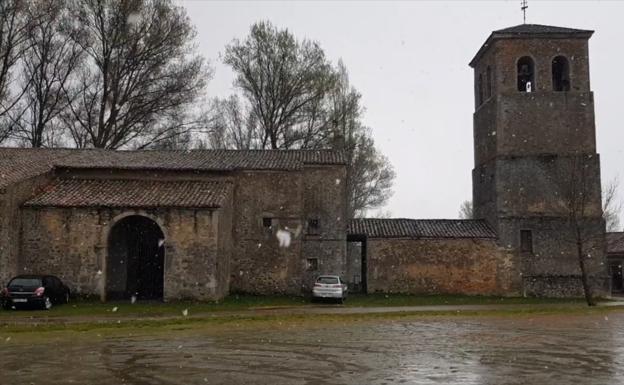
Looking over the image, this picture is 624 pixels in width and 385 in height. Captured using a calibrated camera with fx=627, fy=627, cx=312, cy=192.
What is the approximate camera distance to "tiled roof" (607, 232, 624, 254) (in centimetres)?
4300

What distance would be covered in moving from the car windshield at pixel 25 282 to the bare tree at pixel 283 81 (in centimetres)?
2167

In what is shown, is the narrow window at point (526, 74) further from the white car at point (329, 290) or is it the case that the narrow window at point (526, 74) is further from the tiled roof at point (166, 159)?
the white car at point (329, 290)

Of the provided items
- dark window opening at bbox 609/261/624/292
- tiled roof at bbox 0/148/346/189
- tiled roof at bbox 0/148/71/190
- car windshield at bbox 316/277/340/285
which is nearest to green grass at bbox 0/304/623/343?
car windshield at bbox 316/277/340/285

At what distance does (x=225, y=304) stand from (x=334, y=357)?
14.1 meters

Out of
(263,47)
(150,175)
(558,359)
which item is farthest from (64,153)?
(558,359)

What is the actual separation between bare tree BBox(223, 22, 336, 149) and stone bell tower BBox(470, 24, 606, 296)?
1235cm

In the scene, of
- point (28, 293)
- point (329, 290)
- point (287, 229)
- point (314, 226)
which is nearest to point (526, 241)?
point (314, 226)

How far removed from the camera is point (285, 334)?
49.9 feet

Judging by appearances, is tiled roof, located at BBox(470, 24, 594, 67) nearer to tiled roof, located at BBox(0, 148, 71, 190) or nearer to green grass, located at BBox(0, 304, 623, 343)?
green grass, located at BBox(0, 304, 623, 343)

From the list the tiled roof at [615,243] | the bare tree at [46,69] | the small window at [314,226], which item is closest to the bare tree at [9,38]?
the bare tree at [46,69]

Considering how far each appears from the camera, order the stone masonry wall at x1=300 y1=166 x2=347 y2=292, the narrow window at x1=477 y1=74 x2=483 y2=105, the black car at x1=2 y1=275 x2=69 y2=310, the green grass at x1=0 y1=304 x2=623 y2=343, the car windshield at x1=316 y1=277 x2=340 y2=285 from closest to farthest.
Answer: the green grass at x1=0 y1=304 x2=623 y2=343 < the black car at x1=2 y1=275 x2=69 y2=310 < the car windshield at x1=316 y1=277 x2=340 y2=285 < the stone masonry wall at x1=300 y1=166 x2=347 y2=292 < the narrow window at x1=477 y1=74 x2=483 y2=105

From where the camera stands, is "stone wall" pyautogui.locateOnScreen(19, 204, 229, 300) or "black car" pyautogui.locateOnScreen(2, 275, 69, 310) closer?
"black car" pyautogui.locateOnScreen(2, 275, 69, 310)

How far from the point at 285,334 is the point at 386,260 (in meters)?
16.9

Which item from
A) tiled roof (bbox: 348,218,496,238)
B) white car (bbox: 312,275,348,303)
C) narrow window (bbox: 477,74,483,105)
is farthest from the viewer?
narrow window (bbox: 477,74,483,105)
